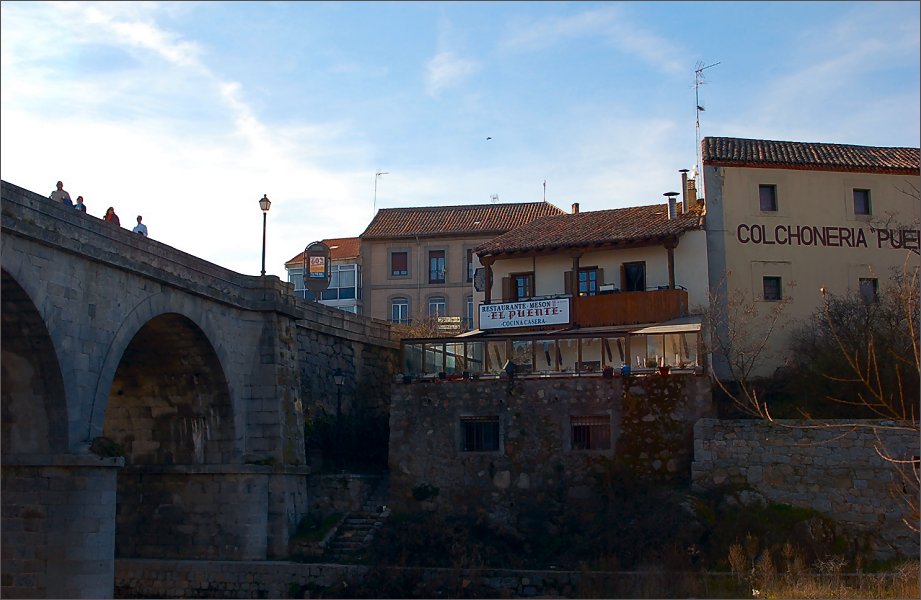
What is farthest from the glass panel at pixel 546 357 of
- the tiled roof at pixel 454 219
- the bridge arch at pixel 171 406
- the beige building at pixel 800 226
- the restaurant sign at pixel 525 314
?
the tiled roof at pixel 454 219

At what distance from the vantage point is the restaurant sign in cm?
3300

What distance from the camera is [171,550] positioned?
2845 centimetres

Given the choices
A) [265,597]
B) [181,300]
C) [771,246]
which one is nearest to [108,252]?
[181,300]

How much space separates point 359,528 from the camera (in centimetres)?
2834

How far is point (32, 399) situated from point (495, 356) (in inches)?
495

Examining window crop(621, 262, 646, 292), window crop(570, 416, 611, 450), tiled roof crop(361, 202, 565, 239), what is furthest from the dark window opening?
tiled roof crop(361, 202, 565, 239)

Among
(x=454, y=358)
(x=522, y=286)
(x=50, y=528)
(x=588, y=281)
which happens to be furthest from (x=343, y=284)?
(x=50, y=528)

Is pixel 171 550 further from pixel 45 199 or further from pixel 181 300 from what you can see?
pixel 45 199

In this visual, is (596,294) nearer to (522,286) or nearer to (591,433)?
(522,286)

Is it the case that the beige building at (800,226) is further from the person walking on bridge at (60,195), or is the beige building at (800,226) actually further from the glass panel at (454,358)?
the person walking on bridge at (60,195)

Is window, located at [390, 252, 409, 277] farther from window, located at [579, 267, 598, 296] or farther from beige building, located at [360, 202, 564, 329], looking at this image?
window, located at [579, 267, 598, 296]

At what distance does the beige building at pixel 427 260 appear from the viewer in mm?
56406

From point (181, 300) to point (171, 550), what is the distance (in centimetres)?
689

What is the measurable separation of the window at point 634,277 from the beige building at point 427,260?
22.3 metres
